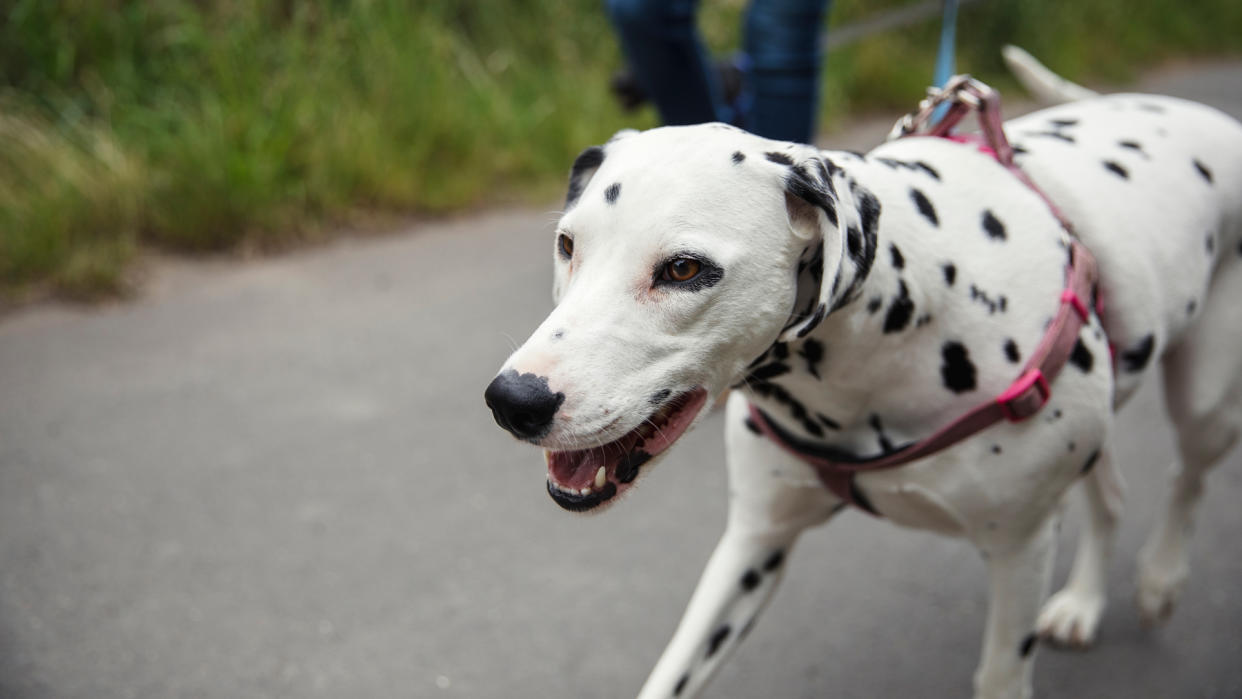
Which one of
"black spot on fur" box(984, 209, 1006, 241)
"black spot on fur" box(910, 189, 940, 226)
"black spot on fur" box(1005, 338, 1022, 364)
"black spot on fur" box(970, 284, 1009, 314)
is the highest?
"black spot on fur" box(910, 189, 940, 226)

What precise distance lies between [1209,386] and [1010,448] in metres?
0.86

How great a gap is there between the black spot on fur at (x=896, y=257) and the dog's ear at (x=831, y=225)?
12 cm

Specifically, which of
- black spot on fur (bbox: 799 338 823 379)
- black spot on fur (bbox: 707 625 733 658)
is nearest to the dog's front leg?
black spot on fur (bbox: 707 625 733 658)

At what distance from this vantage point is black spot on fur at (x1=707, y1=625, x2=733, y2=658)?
2.14 m

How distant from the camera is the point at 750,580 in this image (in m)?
2.22

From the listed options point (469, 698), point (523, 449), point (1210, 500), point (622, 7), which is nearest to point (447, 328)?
point (523, 449)

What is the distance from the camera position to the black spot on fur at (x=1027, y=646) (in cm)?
217

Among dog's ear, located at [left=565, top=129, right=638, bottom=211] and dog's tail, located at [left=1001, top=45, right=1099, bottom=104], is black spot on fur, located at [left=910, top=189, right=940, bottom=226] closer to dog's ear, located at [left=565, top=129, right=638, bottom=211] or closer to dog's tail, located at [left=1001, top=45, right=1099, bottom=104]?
dog's ear, located at [left=565, top=129, right=638, bottom=211]

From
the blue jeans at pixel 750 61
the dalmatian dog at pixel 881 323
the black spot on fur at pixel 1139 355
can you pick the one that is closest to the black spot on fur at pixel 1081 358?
the dalmatian dog at pixel 881 323

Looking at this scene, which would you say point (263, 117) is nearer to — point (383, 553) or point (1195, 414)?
point (383, 553)

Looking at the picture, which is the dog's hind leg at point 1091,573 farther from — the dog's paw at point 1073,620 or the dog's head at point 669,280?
the dog's head at point 669,280

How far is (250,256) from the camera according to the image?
5117 mm

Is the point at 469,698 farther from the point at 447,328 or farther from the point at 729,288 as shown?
the point at 447,328

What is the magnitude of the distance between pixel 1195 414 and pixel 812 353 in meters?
1.22
